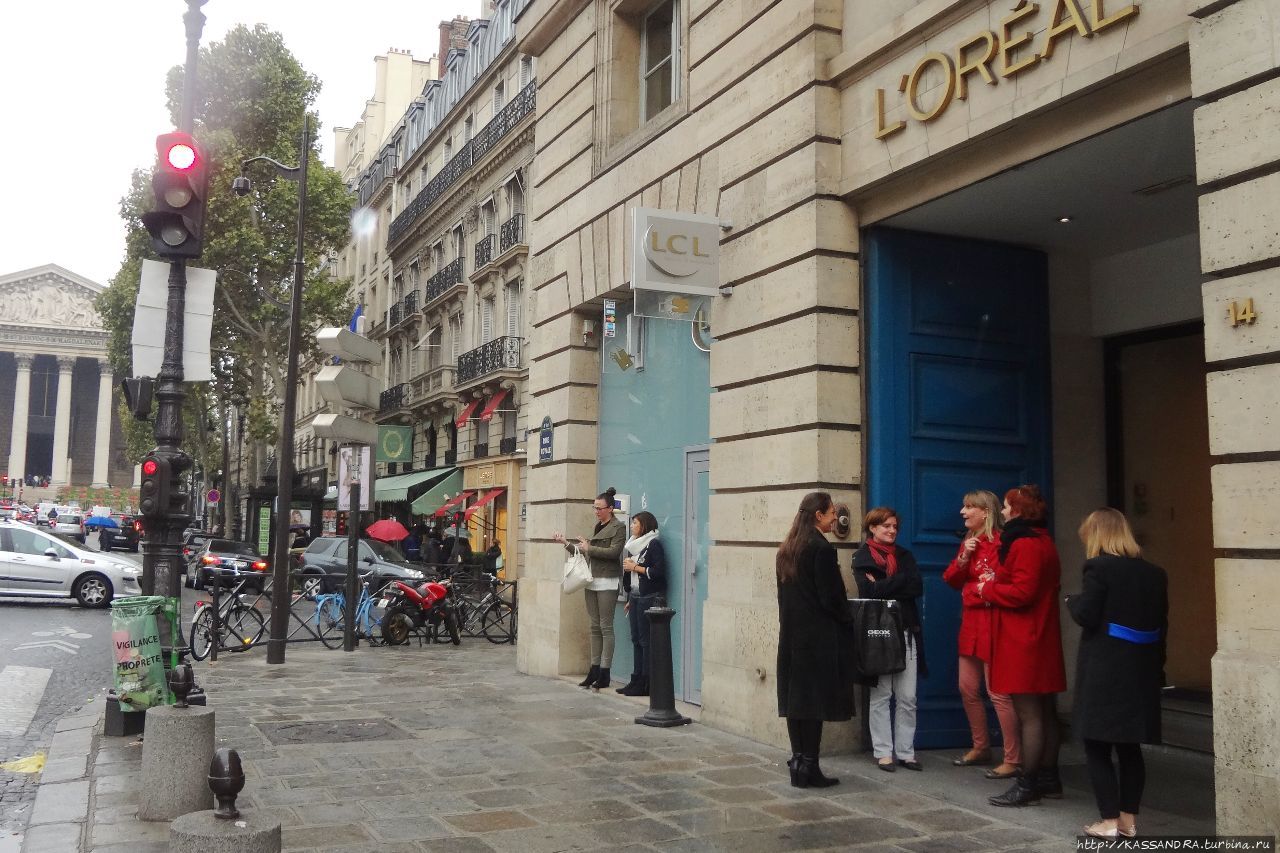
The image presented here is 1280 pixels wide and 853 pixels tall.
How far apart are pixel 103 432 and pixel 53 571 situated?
9120 cm

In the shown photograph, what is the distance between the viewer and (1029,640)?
6.45 metres

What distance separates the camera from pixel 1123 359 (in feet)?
29.5

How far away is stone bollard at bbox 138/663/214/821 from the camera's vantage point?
18.7ft

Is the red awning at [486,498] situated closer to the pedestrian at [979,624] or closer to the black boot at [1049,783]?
the pedestrian at [979,624]

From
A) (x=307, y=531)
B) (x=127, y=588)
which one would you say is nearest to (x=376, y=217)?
(x=307, y=531)

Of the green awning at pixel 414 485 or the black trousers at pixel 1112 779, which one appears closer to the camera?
the black trousers at pixel 1112 779

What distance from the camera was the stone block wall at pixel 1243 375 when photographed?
15.9 ft

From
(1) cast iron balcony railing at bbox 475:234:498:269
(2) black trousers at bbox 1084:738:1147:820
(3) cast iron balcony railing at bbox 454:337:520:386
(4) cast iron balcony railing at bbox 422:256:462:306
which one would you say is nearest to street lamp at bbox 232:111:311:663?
(2) black trousers at bbox 1084:738:1147:820

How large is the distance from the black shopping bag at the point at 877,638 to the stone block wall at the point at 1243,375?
2315 mm

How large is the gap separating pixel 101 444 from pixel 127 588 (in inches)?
3601

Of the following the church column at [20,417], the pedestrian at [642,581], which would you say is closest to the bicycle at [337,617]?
the pedestrian at [642,581]

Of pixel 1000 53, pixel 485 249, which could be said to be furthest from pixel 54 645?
pixel 485 249

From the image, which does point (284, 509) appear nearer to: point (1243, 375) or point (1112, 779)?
point (1112, 779)

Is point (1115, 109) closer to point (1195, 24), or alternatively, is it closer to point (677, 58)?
point (1195, 24)
